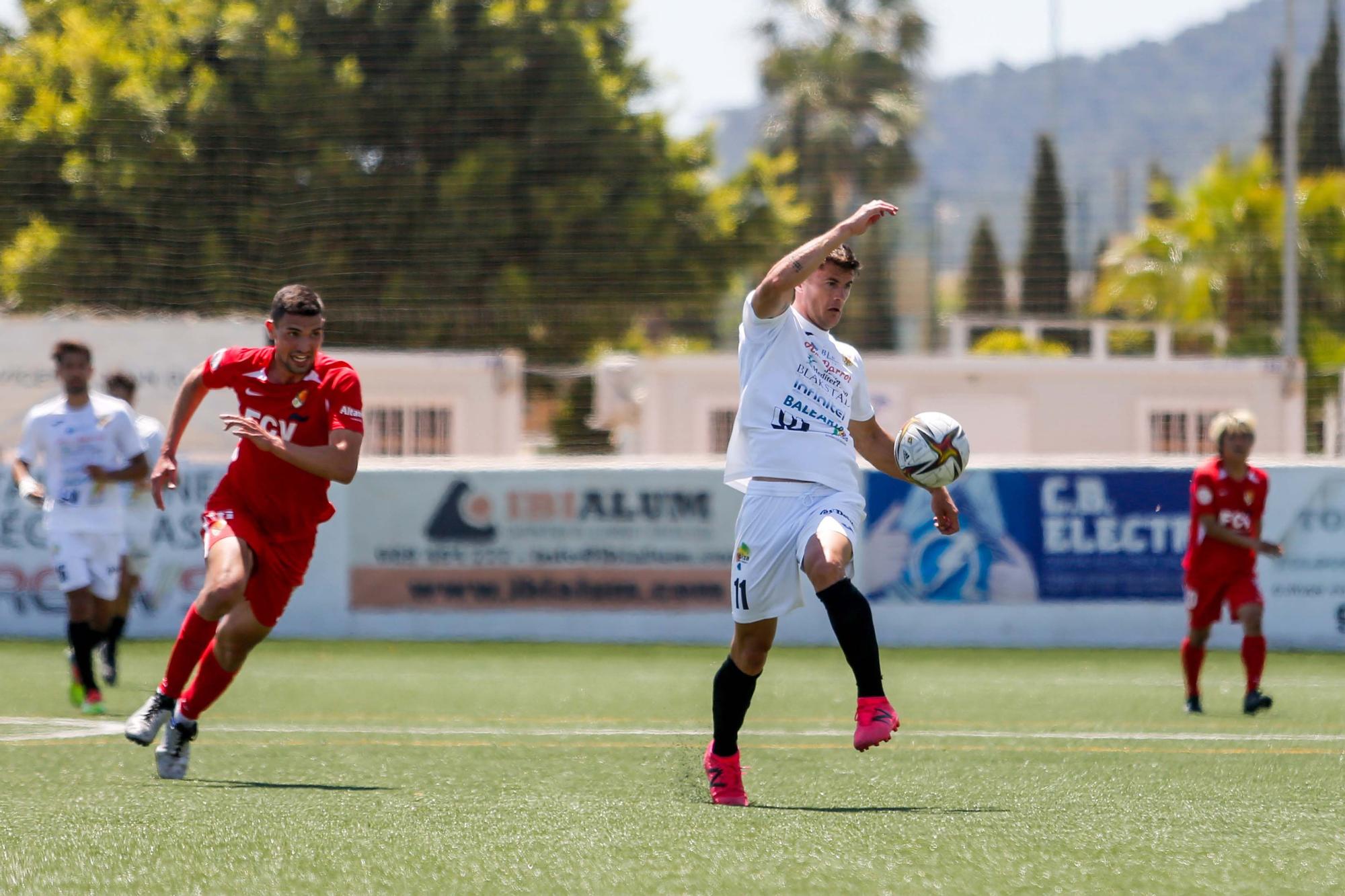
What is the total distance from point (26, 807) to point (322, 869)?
1.58 meters

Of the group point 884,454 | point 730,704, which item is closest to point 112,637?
point 730,704

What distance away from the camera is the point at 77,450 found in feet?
34.3

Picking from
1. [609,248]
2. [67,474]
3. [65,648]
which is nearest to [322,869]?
[67,474]

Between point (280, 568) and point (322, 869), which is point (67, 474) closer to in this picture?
point (280, 568)

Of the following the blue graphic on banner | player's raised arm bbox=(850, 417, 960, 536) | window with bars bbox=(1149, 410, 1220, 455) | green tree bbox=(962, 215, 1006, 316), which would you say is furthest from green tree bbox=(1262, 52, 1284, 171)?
player's raised arm bbox=(850, 417, 960, 536)

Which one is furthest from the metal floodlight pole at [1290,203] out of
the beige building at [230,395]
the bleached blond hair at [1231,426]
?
the bleached blond hair at [1231,426]

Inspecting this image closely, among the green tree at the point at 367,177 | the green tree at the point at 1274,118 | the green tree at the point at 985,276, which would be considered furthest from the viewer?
the green tree at the point at 985,276

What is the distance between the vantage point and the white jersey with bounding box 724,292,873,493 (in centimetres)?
610

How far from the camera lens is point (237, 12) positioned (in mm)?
32844

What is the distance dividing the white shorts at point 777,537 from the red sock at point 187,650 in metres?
2.09

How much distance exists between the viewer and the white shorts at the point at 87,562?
34.1ft

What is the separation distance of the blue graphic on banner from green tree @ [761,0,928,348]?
33.8m

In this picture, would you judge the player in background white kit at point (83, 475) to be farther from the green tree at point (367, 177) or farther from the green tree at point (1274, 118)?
the green tree at point (1274, 118)

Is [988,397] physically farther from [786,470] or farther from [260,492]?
[786,470]
